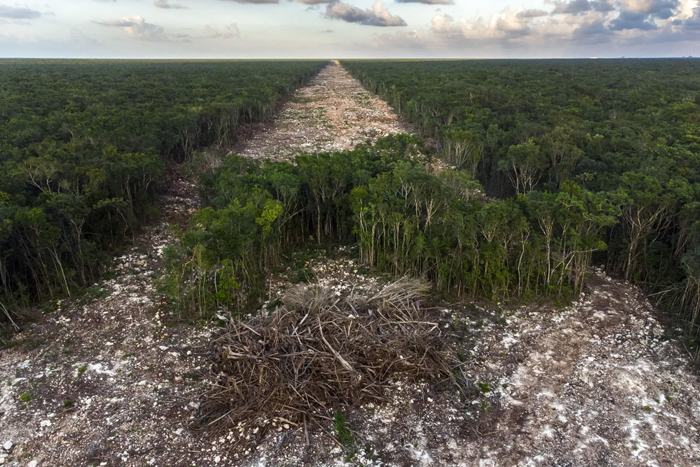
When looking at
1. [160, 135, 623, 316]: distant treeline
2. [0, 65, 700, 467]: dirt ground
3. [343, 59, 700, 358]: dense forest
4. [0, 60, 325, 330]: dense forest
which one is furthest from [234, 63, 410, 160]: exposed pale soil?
[0, 65, 700, 467]: dirt ground

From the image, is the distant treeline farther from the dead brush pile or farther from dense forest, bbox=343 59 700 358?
the dead brush pile

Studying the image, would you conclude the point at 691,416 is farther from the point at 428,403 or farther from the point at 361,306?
the point at 361,306

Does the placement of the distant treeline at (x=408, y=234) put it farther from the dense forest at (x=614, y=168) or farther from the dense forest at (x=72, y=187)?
the dense forest at (x=72, y=187)

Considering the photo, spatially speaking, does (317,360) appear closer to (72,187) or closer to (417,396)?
(417,396)

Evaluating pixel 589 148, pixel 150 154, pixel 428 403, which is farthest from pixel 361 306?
pixel 589 148

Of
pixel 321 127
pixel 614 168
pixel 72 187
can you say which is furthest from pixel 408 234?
pixel 321 127

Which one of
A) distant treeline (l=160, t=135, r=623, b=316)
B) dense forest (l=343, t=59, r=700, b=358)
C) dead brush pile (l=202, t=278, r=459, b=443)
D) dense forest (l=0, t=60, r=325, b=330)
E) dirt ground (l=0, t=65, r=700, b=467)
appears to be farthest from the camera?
dense forest (l=343, t=59, r=700, b=358)

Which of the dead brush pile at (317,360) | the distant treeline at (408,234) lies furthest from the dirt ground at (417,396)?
the distant treeline at (408,234)
